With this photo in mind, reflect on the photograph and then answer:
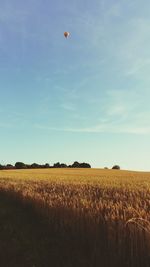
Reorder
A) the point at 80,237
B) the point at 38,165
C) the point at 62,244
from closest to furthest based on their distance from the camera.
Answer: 1. the point at 80,237
2. the point at 62,244
3. the point at 38,165

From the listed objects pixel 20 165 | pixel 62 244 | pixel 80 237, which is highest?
pixel 20 165

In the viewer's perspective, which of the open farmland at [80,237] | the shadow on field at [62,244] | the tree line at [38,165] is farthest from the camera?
the tree line at [38,165]

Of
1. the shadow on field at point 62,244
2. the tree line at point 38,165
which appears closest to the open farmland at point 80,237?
the shadow on field at point 62,244

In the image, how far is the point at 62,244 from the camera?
341 inches

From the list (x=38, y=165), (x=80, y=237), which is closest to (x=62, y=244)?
(x=80, y=237)

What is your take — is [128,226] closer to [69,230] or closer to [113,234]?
[113,234]

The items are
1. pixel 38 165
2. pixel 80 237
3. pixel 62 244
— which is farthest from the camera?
pixel 38 165

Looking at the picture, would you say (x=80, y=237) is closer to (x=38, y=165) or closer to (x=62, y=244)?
(x=62, y=244)

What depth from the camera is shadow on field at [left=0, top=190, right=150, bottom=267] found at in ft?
22.0

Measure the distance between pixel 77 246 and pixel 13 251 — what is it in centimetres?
164

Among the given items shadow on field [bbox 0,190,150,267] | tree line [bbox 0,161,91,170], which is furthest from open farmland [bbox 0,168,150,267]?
tree line [bbox 0,161,91,170]

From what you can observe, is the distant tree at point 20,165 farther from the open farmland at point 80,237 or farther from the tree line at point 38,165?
the open farmland at point 80,237

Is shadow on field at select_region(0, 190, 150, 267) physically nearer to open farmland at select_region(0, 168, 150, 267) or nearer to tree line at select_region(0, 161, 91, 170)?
open farmland at select_region(0, 168, 150, 267)

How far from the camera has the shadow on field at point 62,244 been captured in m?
6.70
